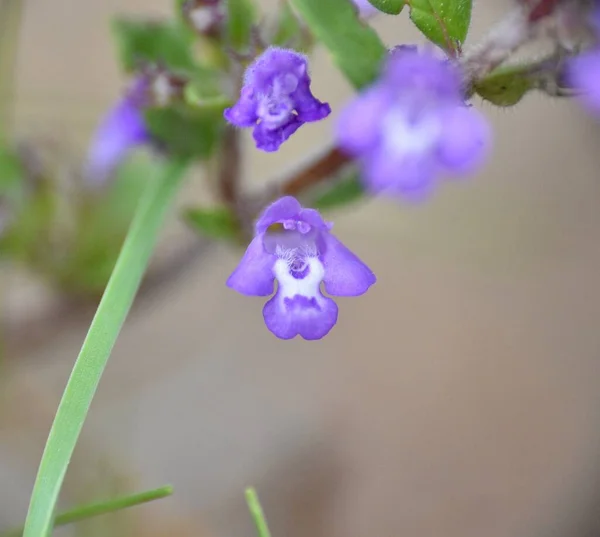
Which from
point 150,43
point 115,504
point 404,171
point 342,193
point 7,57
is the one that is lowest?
point 115,504

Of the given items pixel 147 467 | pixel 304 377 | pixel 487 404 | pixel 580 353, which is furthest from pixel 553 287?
pixel 147 467

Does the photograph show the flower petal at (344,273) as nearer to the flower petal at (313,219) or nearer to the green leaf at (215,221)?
the flower petal at (313,219)

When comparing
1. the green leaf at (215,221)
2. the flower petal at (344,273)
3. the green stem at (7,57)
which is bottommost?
the flower petal at (344,273)

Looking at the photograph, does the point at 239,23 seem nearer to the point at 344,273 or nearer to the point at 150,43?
the point at 150,43

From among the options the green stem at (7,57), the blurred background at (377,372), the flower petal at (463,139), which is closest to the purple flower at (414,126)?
the flower petal at (463,139)

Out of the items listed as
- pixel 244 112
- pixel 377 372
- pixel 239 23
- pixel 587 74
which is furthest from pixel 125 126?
pixel 377 372

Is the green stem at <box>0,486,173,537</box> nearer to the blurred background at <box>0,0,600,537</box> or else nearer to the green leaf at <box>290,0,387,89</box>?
the green leaf at <box>290,0,387,89</box>

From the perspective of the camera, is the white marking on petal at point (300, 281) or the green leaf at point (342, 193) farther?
the green leaf at point (342, 193)
